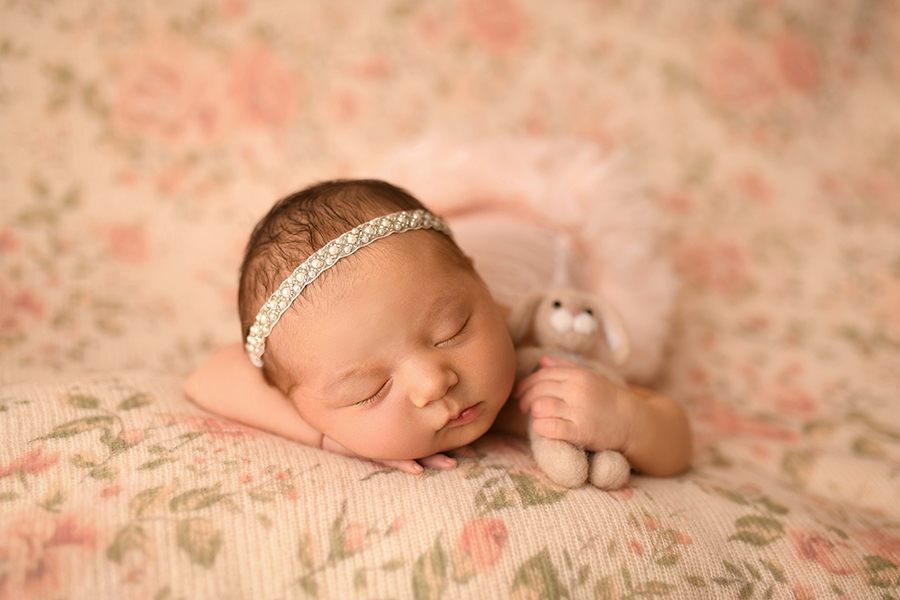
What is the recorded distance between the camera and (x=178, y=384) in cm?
118

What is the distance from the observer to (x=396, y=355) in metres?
0.91

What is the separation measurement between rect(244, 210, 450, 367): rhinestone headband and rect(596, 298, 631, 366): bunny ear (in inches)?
15.4

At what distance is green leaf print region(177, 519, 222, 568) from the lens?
738 mm

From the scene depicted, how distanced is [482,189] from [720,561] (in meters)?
1.09

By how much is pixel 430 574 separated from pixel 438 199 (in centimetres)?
108

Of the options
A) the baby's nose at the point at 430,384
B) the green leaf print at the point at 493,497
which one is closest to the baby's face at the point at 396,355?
the baby's nose at the point at 430,384

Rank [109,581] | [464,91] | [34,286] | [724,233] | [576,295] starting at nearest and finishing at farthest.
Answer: [109,581] < [576,295] < [34,286] < [724,233] < [464,91]

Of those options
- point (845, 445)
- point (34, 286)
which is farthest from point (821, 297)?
point (34, 286)

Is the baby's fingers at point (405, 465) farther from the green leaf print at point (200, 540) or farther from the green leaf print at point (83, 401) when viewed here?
the green leaf print at point (83, 401)

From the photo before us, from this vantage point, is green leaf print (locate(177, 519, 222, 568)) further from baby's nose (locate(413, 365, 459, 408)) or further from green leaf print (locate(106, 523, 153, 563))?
baby's nose (locate(413, 365, 459, 408))

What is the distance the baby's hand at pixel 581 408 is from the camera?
98 cm

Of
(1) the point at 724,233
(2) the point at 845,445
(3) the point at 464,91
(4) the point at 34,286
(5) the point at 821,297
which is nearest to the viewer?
(2) the point at 845,445

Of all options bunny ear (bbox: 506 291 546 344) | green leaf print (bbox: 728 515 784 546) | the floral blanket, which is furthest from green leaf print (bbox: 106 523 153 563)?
green leaf print (bbox: 728 515 784 546)

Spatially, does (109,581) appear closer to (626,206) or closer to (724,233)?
(626,206)
